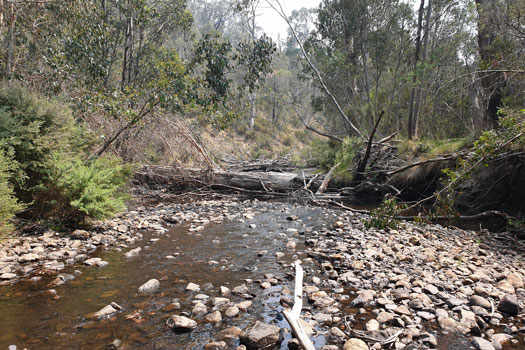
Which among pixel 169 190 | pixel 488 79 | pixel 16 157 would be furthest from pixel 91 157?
pixel 488 79

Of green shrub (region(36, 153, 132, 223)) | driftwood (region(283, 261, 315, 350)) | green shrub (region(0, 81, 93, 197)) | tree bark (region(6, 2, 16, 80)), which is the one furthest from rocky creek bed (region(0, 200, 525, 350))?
tree bark (region(6, 2, 16, 80))

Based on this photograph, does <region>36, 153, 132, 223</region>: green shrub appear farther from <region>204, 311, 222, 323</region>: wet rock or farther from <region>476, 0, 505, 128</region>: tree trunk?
<region>476, 0, 505, 128</region>: tree trunk

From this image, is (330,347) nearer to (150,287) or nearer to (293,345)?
(293,345)

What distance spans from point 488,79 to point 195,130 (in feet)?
26.8

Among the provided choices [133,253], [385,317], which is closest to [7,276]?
[133,253]

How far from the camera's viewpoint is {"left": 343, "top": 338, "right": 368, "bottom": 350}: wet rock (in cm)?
212

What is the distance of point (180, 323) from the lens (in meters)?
2.37

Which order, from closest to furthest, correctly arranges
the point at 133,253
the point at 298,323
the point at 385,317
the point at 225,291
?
the point at 298,323 → the point at 385,317 → the point at 225,291 → the point at 133,253

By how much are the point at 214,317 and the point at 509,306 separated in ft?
8.89

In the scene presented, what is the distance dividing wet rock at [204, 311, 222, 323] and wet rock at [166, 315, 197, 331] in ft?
0.43

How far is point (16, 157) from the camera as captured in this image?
4.48 metres

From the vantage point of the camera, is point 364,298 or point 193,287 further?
point 193,287

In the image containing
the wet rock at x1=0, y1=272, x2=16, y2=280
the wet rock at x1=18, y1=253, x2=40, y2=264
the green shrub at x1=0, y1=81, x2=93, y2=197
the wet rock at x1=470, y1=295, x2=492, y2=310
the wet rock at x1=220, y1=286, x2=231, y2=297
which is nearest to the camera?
the wet rock at x1=470, y1=295, x2=492, y2=310

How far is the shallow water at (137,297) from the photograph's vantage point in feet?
7.30
